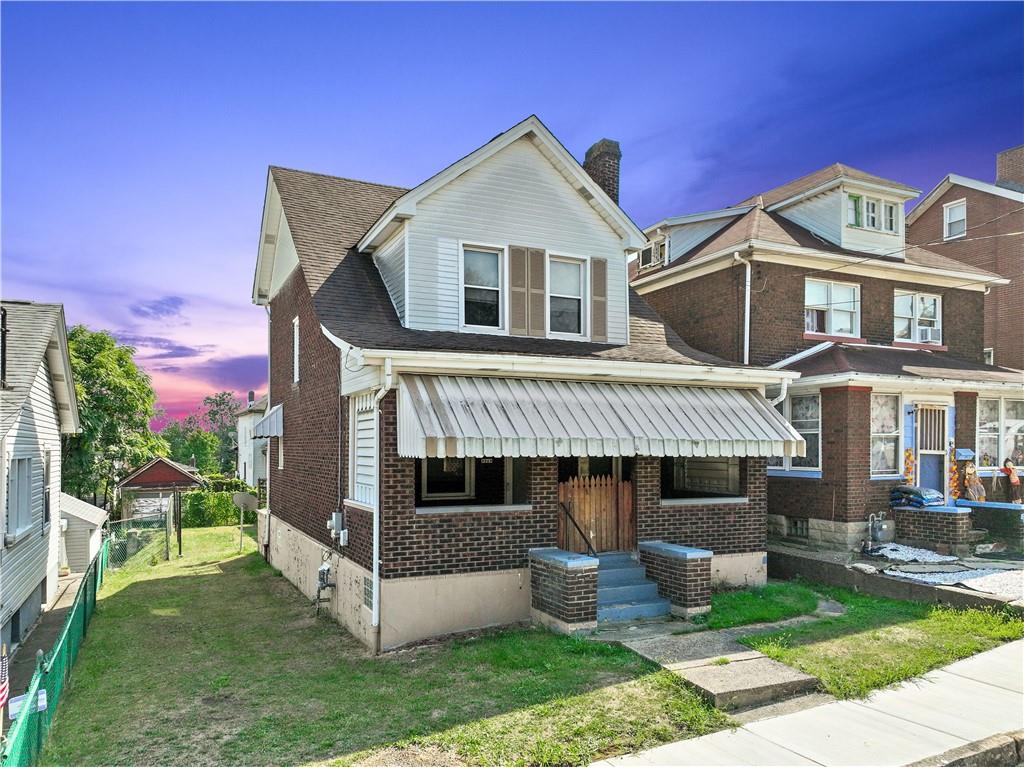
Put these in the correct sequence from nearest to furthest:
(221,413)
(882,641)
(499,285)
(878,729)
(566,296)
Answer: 1. (878,729)
2. (882,641)
3. (499,285)
4. (566,296)
5. (221,413)

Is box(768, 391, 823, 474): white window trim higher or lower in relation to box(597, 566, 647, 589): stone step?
higher

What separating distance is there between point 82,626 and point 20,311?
19.5ft

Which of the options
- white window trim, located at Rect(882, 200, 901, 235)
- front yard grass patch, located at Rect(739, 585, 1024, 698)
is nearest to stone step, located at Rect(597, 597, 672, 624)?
front yard grass patch, located at Rect(739, 585, 1024, 698)

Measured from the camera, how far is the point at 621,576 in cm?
1112

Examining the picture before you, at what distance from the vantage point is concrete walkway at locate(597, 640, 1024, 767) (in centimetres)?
627

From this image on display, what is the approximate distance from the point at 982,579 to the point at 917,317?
8.68 metres

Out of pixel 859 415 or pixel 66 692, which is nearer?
pixel 66 692

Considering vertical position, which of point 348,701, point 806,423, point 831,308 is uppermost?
point 831,308

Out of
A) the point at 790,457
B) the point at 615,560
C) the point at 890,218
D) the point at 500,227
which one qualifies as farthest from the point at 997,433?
the point at 500,227

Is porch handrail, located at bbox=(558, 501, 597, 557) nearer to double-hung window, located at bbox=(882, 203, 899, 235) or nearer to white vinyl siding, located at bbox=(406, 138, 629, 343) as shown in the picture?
white vinyl siding, located at bbox=(406, 138, 629, 343)

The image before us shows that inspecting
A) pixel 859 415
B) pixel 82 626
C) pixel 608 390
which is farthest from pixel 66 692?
pixel 859 415

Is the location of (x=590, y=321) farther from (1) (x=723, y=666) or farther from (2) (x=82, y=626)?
(2) (x=82, y=626)

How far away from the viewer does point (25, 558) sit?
12.3 meters

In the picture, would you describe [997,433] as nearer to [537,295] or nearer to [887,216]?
[887,216]
